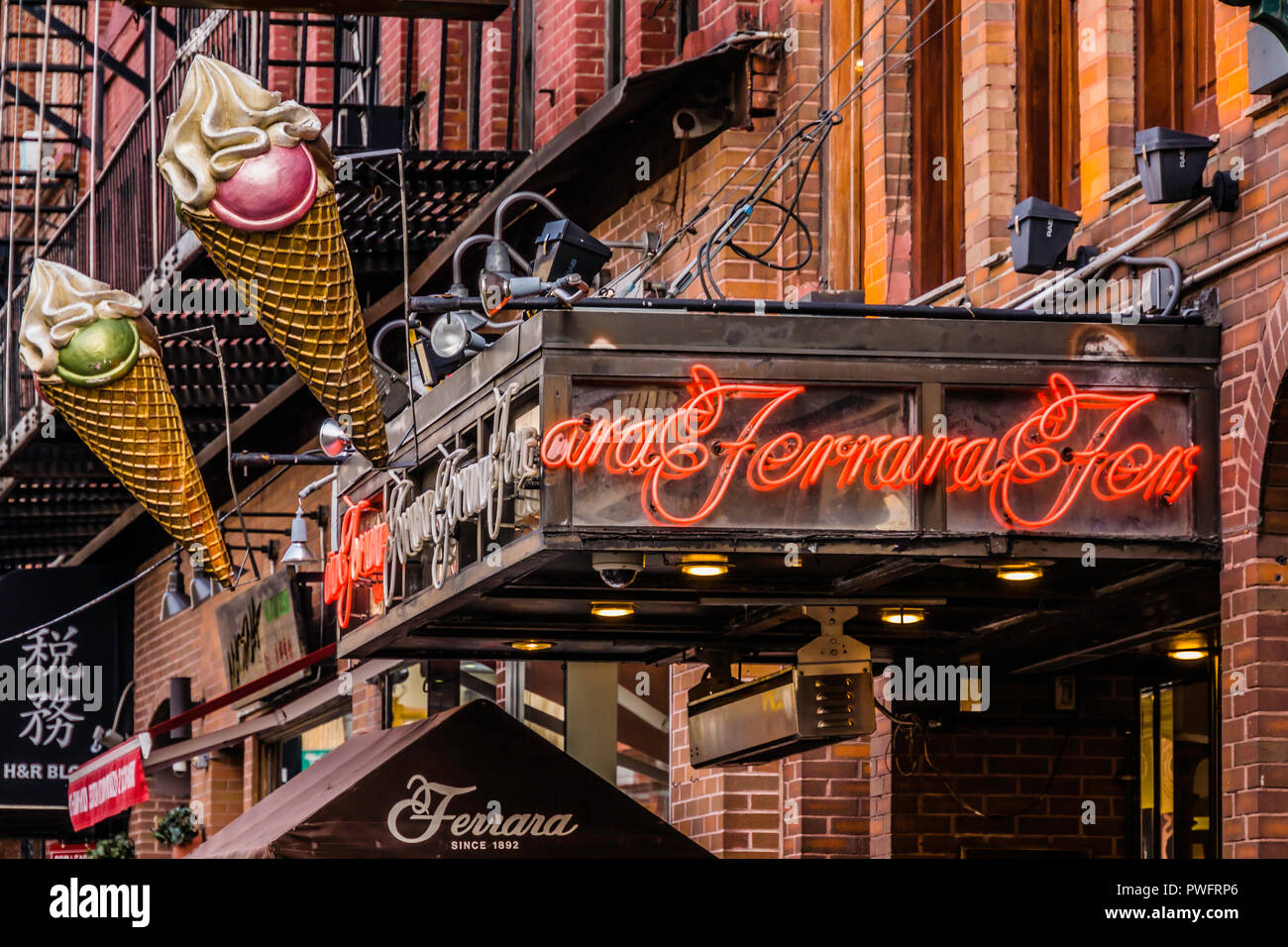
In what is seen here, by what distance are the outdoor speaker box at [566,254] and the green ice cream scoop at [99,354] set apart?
3098 mm

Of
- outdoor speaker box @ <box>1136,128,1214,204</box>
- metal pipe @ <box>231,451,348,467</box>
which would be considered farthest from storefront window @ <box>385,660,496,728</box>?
outdoor speaker box @ <box>1136,128,1214,204</box>

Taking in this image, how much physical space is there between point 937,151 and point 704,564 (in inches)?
128

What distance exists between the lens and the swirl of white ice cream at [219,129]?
9938mm


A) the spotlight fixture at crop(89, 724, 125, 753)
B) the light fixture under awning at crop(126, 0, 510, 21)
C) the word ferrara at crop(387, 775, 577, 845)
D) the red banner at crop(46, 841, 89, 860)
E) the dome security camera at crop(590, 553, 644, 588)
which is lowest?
the red banner at crop(46, 841, 89, 860)

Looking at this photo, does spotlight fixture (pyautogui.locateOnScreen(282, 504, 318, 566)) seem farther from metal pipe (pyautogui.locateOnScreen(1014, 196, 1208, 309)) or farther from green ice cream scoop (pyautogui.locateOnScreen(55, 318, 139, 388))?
metal pipe (pyautogui.locateOnScreen(1014, 196, 1208, 309))

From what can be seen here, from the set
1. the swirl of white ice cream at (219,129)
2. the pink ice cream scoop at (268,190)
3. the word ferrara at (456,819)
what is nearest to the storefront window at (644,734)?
the word ferrara at (456,819)

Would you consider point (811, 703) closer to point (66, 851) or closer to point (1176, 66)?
point (1176, 66)

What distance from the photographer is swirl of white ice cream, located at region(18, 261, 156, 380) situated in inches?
501

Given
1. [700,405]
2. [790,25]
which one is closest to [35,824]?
[790,25]

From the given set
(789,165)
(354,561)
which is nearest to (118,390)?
(354,561)

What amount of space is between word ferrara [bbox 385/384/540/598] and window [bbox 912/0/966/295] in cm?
257

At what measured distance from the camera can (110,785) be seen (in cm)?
1912

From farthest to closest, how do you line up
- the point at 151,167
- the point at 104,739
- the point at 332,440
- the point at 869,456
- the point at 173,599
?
the point at 104,739, the point at 173,599, the point at 151,167, the point at 332,440, the point at 869,456

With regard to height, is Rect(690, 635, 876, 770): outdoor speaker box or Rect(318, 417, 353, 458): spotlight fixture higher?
Rect(318, 417, 353, 458): spotlight fixture
